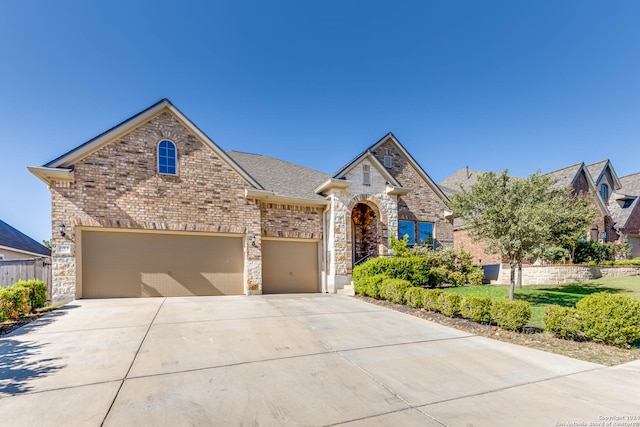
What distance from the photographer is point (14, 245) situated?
18.4m

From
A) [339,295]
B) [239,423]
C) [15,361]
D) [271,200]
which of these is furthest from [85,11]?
[339,295]

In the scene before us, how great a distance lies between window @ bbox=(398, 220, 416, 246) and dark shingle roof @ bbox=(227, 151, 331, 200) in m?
4.61

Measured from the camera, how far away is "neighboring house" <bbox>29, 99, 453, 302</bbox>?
10.5 m

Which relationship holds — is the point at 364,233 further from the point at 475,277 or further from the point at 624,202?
the point at 624,202

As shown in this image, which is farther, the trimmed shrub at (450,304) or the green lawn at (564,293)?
the green lawn at (564,293)

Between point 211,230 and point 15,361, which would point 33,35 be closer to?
point 211,230

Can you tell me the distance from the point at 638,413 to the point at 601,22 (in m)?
13.4

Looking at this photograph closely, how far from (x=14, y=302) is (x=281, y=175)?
10570 mm

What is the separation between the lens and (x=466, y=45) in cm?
1320

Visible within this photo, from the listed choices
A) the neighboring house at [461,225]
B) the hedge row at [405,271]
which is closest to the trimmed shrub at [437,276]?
the hedge row at [405,271]

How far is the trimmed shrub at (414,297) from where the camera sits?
30.5 feet

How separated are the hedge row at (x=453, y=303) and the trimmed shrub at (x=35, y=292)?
1040cm

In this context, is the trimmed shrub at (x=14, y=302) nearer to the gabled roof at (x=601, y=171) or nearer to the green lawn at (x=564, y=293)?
the green lawn at (x=564, y=293)

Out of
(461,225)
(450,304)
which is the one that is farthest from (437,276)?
(450,304)
